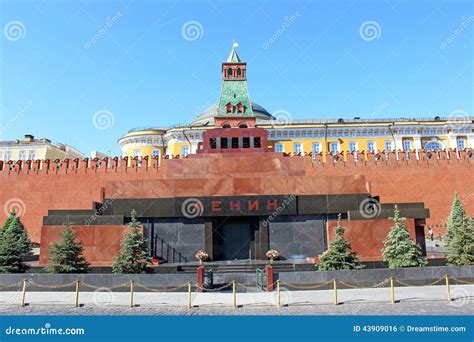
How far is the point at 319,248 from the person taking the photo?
54.6ft

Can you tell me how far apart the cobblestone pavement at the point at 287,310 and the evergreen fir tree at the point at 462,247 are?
3886mm

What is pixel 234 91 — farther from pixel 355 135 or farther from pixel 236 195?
pixel 355 135

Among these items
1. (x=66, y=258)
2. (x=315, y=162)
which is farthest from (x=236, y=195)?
(x=315, y=162)

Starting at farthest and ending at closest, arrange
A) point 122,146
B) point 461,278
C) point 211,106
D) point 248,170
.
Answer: point 211,106 → point 122,146 → point 248,170 → point 461,278

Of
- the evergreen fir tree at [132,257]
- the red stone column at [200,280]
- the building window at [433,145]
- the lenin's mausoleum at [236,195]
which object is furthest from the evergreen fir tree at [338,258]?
the building window at [433,145]

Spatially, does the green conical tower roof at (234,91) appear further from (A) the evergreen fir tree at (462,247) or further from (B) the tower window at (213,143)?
(A) the evergreen fir tree at (462,247)

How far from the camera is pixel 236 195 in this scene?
17.6 metres

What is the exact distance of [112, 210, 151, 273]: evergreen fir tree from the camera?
1275 centimetres

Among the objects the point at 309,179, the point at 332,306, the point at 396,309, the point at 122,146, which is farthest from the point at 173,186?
the point at 122,146

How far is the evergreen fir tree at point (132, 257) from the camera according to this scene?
502 inches

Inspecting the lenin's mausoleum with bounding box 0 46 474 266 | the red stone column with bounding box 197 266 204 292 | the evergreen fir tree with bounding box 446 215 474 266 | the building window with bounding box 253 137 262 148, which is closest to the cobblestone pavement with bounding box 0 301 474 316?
the red stone column with bounding box 197 266 204 292

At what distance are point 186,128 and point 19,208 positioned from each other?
61.5 ft

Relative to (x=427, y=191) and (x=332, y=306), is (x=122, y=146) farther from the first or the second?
(x=332, y=306)

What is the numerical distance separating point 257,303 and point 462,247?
7.97m
